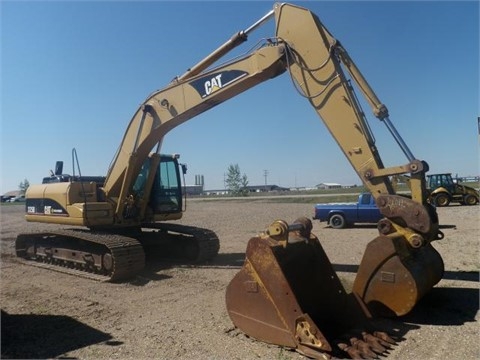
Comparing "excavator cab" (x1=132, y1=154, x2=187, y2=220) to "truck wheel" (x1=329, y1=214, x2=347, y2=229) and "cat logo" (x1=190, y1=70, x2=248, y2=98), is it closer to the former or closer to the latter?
"cat logo" (x1=190, y1=70, x2=248, y2=98)

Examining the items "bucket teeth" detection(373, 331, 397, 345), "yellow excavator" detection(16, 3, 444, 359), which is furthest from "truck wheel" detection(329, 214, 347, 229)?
"bucket teeth" detection(373, 331, 397, 345)

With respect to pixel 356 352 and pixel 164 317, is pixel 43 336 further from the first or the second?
pixel 356 352

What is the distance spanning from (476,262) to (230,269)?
5.58m

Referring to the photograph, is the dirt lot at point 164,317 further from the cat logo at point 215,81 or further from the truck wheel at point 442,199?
the truck wheel at point 442,199

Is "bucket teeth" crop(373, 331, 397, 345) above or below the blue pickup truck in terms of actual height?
below

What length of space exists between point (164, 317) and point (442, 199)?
26209 millimetres

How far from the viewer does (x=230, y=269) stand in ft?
32.1

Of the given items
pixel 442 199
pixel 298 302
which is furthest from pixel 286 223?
pixel 442 199

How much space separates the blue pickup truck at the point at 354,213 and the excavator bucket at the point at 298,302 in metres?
13.0

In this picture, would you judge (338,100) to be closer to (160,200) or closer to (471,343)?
(471,343)

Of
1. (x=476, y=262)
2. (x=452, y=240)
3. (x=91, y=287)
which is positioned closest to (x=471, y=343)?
(x=476, y=262)

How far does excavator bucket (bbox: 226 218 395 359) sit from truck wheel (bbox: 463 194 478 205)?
86.4 feet

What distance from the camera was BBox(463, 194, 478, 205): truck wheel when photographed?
1123 inches

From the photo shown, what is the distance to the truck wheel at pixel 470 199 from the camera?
2852 centimetres
